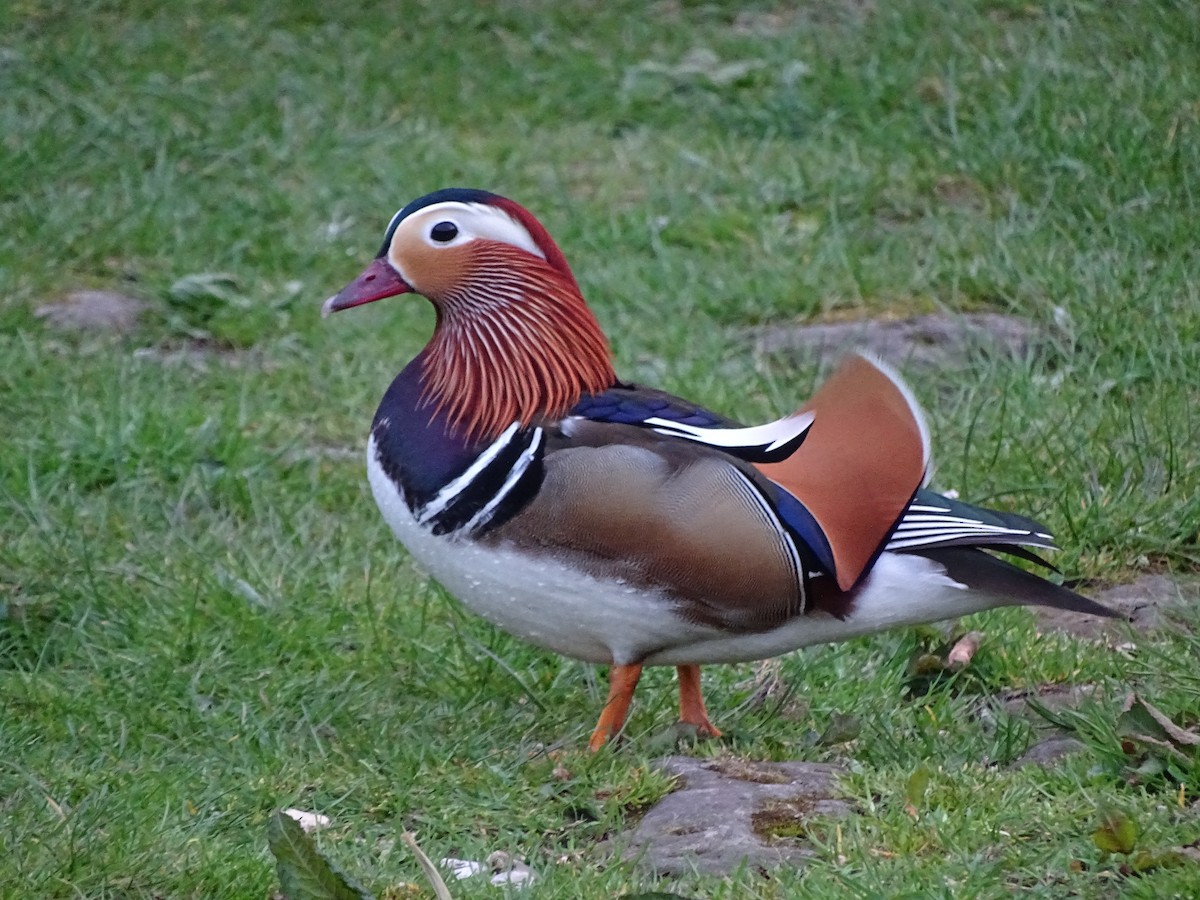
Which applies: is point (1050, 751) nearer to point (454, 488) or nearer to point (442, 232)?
point (454, 488)

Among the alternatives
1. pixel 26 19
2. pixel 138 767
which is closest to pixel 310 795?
pixel 138 767

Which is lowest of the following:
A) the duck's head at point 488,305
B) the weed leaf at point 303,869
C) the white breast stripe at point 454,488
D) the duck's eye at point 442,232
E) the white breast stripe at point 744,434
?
the weed leaf at point 303,869

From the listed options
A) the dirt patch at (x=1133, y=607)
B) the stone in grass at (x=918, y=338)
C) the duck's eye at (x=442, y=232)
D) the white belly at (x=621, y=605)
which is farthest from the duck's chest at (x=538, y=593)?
the stone in grass at (x=918, y=338)

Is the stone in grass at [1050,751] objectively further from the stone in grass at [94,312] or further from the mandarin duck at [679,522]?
the stone in grass at [94,312]

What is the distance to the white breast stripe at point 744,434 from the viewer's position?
117 inches

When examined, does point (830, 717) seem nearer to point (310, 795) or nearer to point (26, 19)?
point (310, 795)

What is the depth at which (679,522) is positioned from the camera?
2867mm

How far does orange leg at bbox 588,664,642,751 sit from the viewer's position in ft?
9.86

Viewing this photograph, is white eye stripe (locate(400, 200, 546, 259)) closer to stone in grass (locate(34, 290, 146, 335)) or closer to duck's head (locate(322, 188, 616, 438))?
duck's head (locate(322, 188, 616, 438))

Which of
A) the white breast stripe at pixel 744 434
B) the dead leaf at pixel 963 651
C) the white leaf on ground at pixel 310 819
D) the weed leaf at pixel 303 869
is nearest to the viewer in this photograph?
the weed leaf at pixel 303 869

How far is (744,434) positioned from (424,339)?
2291 millimetres

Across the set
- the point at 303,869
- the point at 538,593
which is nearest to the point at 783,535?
the point at 538,593

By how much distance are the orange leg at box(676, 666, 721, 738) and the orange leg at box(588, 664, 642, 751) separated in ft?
0.39

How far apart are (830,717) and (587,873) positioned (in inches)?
30.3
